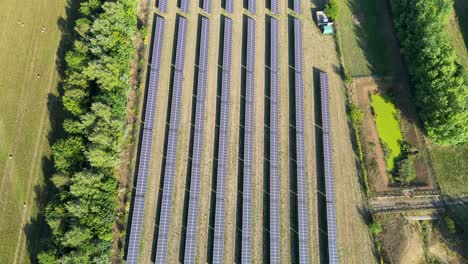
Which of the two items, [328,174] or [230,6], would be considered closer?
[328,174]

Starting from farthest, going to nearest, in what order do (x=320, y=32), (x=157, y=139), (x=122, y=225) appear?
(x=320, y=32), (x=157, y=139), (x=122, y=225)

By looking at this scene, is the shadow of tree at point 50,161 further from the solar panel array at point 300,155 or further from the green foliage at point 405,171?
the green foliage at point 405,171

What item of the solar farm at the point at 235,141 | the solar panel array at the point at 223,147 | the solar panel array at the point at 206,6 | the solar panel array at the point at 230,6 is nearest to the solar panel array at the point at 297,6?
the solar farm at the point at 235,141

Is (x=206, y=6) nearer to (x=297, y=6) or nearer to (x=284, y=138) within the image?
(x=297, y=6)

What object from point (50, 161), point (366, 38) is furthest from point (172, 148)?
point (366, 38)

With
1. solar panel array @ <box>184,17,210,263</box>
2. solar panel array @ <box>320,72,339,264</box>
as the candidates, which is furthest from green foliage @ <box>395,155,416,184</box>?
solar panel array @ <box>184,17,210,263</box>

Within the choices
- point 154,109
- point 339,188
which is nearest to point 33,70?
point 154,109

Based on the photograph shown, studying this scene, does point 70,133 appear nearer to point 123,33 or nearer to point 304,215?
point 123,33
